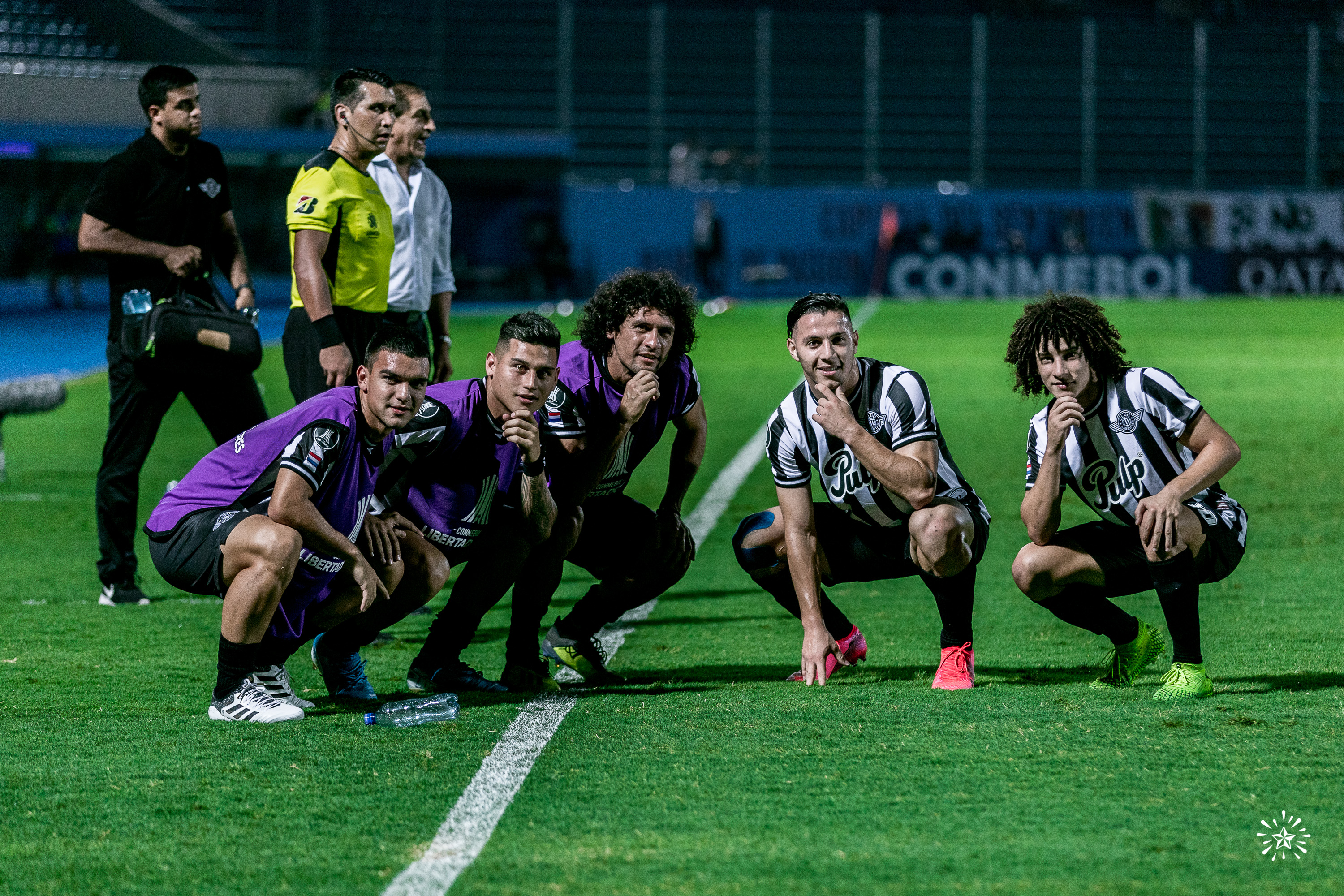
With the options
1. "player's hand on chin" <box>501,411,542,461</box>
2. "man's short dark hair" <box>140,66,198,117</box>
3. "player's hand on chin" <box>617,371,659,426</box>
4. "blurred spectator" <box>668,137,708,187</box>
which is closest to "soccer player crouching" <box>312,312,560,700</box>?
"player's hand on chin" <box>501,411,542,461</box>

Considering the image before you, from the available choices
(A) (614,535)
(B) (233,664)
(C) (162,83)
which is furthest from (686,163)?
(B) (233,664)

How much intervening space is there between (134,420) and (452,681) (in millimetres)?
2426

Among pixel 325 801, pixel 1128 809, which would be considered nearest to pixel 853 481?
pixel 1128 809

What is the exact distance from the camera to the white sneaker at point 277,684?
15.6 feet

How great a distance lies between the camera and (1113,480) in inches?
195

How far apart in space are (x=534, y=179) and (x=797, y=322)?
1109 inches

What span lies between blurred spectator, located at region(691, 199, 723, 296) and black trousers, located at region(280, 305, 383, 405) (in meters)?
27.8

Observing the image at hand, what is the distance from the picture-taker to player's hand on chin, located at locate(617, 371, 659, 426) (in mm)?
5047

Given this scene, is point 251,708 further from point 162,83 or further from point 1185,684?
point 162,83

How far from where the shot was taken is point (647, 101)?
117 feet

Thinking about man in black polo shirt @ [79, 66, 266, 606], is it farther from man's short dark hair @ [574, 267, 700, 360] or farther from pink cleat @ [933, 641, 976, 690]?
pink cleat @ [933, 641, 976, 690]

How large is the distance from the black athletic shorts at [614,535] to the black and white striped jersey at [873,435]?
1.77ft

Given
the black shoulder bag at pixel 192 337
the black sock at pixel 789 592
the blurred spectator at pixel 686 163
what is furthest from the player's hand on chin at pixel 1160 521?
the blurred spectator at pixel 686 163

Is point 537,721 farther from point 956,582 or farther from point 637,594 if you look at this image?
point 956,582
